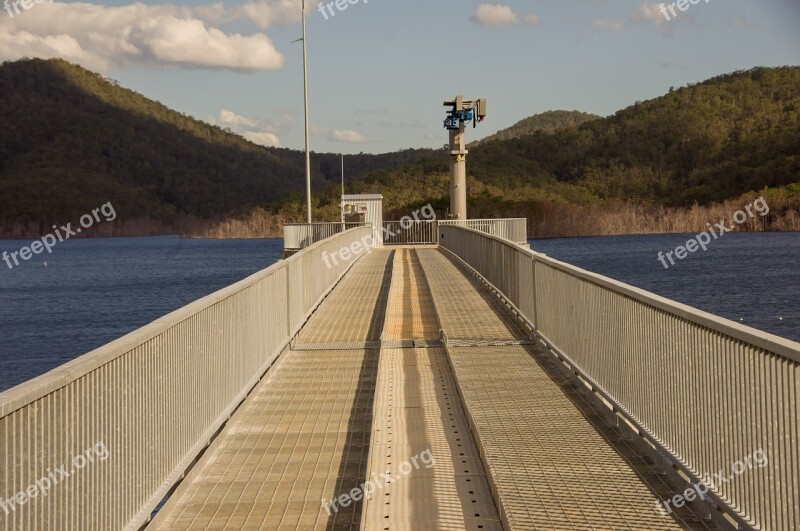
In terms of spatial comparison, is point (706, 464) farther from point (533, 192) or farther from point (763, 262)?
point (533, 192)

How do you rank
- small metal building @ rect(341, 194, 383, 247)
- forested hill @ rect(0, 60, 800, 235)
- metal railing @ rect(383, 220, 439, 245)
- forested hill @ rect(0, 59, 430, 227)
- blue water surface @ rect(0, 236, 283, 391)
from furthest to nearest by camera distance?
1. forested hill @ rect(0, 59, 430, 227)
2. forested hill @ rect(0, 60, 800, 235)
3. metal railing @ rect(383, 220, 439, 245)
4. small metal building @ rect(341, 194, 383, 247)
5. blue water surface @ rect(0, 236, 283, 391)

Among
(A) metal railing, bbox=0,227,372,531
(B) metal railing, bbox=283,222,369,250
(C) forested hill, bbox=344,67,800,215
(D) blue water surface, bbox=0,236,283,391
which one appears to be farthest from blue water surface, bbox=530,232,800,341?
(A) metal railing, bbox=0,227,372,531

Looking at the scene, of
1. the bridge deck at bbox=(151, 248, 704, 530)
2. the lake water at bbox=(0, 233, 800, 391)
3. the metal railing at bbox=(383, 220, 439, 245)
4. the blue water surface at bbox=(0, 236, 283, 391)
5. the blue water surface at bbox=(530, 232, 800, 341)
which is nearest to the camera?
the bridge deck at bbox=(151, 248, 704, 530)

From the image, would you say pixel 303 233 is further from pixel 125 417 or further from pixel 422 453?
pixel 125 417

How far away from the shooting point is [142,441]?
6012mm

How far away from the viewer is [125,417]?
225 inches

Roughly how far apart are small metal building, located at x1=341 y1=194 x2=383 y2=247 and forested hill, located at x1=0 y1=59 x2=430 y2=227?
12524 cm

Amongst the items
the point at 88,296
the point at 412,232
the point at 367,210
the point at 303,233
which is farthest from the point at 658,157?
the point at 303,233

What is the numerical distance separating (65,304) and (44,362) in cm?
2571

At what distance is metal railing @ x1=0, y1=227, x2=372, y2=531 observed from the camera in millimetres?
4324

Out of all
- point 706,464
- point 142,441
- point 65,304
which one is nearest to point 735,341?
point 706,464

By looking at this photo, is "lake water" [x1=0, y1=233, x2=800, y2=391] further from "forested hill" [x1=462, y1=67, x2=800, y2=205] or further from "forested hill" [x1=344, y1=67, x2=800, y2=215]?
"forested hill" [x1=462, y1=67, x2=800, y2=205]

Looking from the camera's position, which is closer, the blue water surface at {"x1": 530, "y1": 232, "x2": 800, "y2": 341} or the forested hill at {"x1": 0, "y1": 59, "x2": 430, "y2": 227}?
the blue water surface at {"x1": 530, "y1": 232, "x2": 800, "y2": 341}

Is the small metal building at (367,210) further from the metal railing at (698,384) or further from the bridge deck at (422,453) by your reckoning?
the metal railing at (698,384)
